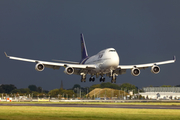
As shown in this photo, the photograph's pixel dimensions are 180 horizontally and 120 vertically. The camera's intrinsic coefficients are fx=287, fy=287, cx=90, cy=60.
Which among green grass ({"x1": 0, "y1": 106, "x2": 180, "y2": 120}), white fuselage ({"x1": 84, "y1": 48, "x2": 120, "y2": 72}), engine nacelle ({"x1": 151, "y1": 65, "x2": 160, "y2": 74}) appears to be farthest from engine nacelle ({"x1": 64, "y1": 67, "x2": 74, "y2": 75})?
green grass ({"x1": 0, "y1": 106, "x2": 180, "y2": 120})

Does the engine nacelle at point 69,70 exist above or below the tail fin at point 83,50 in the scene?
below

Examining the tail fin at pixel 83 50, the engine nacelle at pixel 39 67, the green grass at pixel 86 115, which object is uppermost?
the tail fin at pixel 83 50

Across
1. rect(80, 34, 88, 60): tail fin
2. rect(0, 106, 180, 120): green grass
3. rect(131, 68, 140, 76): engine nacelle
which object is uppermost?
rect(80, 34, 88, 60): tail fin

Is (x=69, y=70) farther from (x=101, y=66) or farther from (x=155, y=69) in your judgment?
(x=155, y=69)

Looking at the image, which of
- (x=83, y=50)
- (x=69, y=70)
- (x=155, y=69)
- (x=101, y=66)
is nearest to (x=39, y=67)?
(x=69, y=70)

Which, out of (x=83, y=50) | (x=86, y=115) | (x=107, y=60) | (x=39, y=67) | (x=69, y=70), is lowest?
(x=86, y=115)

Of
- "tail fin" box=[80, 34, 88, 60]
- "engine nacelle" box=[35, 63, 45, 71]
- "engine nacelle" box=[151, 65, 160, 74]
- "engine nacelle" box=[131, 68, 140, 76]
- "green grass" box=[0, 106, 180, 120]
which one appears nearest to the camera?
"green grass" box=[0, 106, 180, 120]

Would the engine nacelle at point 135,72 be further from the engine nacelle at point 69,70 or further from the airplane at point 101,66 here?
the engine nacelle at point 69,70

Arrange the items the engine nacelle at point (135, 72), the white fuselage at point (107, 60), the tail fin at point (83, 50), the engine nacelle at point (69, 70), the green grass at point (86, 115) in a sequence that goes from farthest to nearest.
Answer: the tail fin at point (83, 50)
the engine nacelle at point (135, 72)
the engine nacelle at point (69, 70)
the white fuselage at point (107, 60)
the green grass at point (86, 115)

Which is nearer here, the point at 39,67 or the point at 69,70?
the point at 39,67

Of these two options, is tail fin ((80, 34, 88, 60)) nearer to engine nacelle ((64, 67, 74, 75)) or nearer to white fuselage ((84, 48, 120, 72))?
engine nacelle ((64, 67, 74, 75))

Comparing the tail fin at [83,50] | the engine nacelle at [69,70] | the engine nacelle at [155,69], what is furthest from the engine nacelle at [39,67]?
the tail fin at [83,50]

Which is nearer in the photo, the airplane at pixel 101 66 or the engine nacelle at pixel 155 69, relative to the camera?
the airplane at pixel 101 66

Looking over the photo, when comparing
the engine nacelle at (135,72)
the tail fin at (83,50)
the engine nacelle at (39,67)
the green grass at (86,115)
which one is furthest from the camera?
the tail fin at (83,50)
